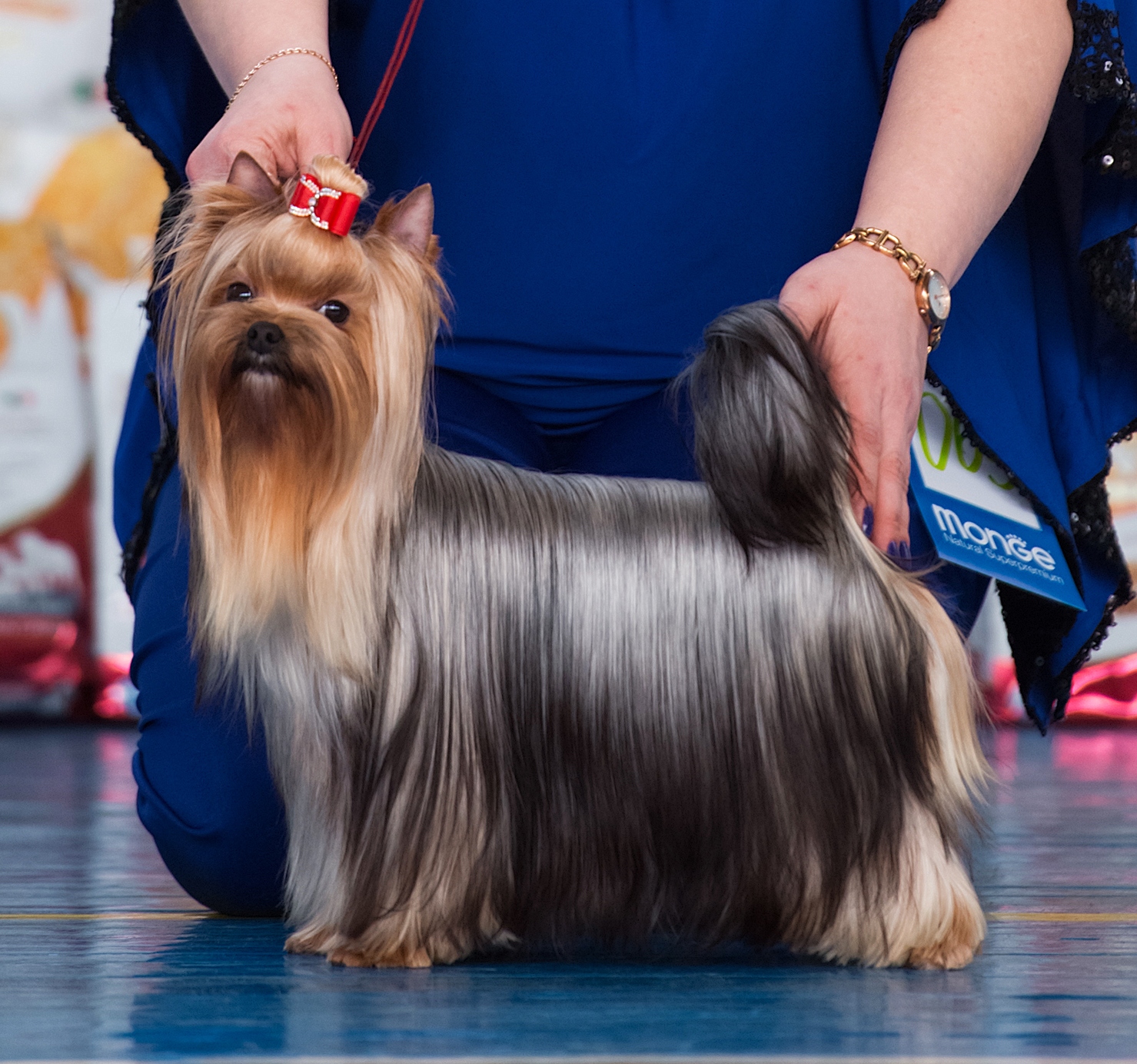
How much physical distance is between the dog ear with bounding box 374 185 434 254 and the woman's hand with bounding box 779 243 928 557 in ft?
1.05

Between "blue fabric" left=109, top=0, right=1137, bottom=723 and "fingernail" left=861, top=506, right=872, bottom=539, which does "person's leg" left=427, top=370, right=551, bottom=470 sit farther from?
"fingernail" left=861, top=506, right=872, bottom=539

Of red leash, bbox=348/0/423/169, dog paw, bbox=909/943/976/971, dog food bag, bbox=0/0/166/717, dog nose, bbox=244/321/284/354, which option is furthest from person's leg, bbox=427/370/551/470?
dog food bag, bbox=0/0/166/717

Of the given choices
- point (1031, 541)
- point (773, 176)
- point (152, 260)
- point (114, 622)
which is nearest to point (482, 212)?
point (773, 176)

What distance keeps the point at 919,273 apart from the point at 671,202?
1.38 feet

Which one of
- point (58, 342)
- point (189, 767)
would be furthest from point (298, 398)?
point (58, 342)

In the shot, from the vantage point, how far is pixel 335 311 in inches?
48.9

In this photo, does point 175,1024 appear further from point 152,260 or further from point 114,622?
point 114,622

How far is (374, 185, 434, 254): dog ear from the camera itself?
128 cm

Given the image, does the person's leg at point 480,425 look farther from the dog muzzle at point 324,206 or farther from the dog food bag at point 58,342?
the dog food bag at point 58,342

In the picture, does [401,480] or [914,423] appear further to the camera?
[914,423]

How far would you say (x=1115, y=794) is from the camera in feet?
9.32

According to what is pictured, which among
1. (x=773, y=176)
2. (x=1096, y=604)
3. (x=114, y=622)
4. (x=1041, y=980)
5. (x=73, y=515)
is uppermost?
(x=773, y=176)

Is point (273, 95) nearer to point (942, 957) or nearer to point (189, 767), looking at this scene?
point (189, 767)

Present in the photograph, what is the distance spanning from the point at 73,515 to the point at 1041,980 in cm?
376
